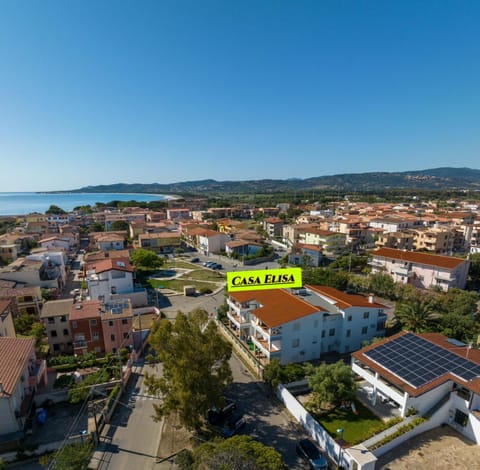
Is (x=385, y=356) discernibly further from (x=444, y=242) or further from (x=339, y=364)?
(x=444, y=242)

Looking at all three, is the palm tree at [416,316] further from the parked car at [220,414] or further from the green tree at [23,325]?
the green tree at [23,325]

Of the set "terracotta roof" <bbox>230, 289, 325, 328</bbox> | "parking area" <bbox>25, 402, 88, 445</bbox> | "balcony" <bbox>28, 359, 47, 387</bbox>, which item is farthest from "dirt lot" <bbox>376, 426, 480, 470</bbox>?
"balcony" <bbox>28, 359, 47, 387</bbox>

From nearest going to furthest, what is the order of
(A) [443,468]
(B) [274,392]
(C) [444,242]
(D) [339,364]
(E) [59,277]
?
(A) [443,468], (D) [339,364], (B) [274,392], (E) [59,277], (C) [444,242]

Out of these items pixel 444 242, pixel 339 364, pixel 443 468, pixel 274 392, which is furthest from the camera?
pixel 444 242

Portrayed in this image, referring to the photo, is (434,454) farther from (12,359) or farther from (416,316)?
(12,359)

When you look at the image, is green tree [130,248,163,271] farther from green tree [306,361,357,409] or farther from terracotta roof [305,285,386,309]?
green tree [306,361,357,409]

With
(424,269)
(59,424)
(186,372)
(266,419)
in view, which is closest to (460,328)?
(424,269)

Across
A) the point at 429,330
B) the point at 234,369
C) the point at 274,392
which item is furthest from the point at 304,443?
the point at 429,330

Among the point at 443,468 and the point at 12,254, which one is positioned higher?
the point at 12,254

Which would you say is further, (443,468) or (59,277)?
(59,277)
